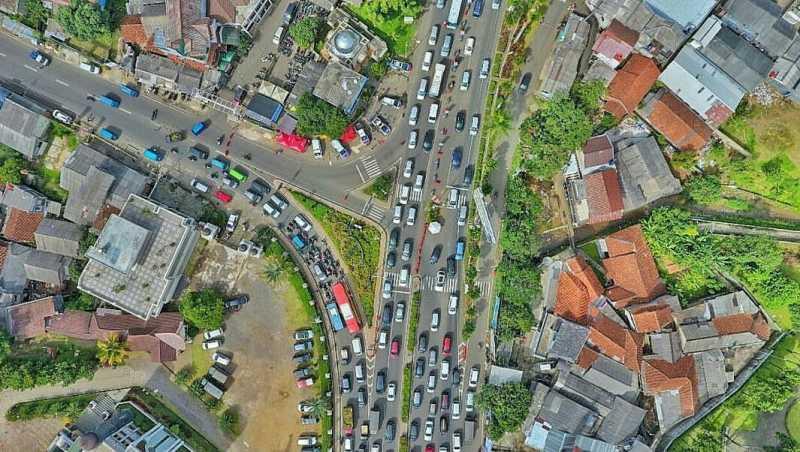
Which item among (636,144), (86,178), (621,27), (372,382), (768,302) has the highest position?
(621,27)

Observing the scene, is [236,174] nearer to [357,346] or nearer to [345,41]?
[345,41]

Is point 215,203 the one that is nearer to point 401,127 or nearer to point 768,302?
point 401,127

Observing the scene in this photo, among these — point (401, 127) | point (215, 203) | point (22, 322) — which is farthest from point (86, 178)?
point (401, 127)

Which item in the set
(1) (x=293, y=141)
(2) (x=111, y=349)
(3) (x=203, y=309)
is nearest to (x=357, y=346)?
(3) (x=203, y=309)

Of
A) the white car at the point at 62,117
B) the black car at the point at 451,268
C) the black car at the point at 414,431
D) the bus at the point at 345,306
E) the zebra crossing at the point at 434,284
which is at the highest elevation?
the black car at the point at 451,268

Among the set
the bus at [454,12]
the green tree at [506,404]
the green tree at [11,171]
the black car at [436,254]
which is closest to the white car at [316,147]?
the black car at [436,254]

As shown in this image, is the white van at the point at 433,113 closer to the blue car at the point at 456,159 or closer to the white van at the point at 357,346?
the blue car at the point at 456,159
